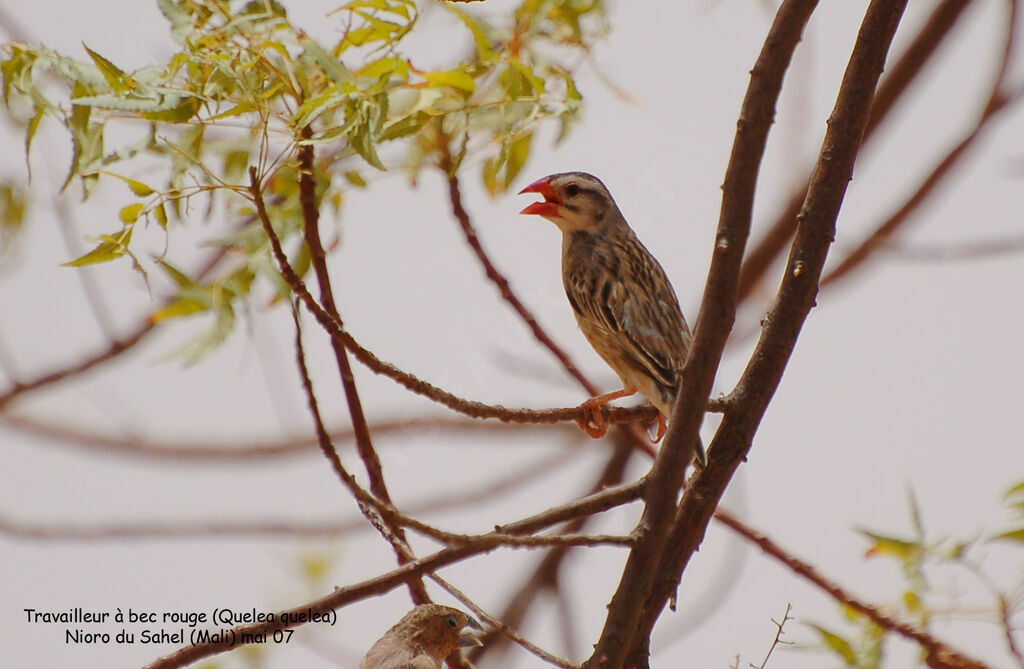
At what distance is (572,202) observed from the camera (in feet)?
18.8

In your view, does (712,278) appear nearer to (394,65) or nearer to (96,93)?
(394,65)

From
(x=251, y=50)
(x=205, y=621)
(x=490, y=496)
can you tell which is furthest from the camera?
(x=490, y=496)

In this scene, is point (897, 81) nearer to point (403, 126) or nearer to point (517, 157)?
point (517, 157)

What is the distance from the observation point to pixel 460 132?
3.75m

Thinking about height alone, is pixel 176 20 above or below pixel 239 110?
above

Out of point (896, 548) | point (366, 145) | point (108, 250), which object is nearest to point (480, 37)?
point (366, 145)

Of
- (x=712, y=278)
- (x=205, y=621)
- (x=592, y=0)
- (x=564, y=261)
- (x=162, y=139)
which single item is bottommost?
(x=712, y=278)

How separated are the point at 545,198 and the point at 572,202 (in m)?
0.16

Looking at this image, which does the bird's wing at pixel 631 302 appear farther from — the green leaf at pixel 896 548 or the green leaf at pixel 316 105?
the green leaf at pixel 316 105

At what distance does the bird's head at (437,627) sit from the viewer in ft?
10.7

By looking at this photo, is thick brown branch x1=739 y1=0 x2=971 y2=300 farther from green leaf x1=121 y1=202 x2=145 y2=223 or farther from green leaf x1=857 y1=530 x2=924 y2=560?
green leaf x1=121 y1=202 x2=145 y2=223

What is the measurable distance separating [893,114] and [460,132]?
2.90m

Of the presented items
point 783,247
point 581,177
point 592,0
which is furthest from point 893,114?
point 592,0

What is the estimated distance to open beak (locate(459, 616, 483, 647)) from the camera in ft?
A: 11.1
